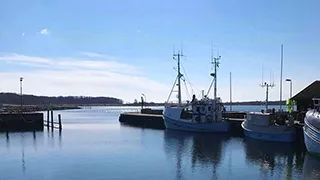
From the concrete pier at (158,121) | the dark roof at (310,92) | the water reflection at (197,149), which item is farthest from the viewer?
the concrete pier at (158,121)

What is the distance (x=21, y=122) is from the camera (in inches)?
2667

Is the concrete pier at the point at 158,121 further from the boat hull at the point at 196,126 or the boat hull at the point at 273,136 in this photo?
the boat hull at the point at 196,126

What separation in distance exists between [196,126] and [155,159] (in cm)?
2462

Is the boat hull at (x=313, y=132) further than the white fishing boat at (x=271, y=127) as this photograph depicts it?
No

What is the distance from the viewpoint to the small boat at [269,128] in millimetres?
44250

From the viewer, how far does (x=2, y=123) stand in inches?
2621

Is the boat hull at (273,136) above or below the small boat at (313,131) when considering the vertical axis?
below

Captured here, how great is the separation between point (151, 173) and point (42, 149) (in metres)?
18.2

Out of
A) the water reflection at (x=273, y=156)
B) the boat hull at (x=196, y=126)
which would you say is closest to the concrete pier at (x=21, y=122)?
the boat hull at (x=196, y=126)

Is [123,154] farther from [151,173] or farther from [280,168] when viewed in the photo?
[280,168]

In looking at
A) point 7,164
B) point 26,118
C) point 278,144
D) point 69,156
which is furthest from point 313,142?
point 26,118

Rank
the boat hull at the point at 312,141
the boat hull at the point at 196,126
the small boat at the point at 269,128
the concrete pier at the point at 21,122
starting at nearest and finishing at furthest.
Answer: the boat hull at the point at 312,141 → the small boat at the point at 269,128 → the boat hull at the point at 196,126 → the concrete pier at the point at 21,122

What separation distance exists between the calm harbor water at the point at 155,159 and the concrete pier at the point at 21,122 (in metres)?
16.1

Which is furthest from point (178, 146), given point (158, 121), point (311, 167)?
point (158, 121)
